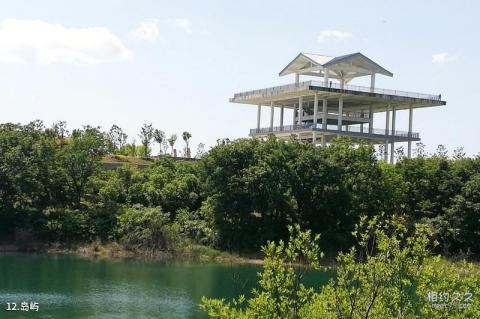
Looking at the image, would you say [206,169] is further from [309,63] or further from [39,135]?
[309,63]

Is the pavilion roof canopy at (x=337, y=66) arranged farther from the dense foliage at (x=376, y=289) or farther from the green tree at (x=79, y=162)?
the dense foliage at (x=376, y=289)

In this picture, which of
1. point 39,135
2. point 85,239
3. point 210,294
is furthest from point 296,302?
point 39,135

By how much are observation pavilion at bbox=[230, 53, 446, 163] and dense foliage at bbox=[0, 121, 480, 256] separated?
11.7 meters

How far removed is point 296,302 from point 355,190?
32.9m

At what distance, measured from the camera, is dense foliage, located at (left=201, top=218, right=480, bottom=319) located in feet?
32.3

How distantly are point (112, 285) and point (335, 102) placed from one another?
34480 millimetres

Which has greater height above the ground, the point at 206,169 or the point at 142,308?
the point at 206,169

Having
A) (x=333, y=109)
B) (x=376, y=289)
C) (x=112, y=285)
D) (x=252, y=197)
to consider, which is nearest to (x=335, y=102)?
(x=333, y=109)

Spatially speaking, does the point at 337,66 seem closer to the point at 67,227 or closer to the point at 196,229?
the point at 196,229

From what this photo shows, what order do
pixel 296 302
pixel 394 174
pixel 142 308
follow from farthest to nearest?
pixel 394 174 → pixel 142 308 → pixel 296 302

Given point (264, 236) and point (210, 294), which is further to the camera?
point (264, 236)

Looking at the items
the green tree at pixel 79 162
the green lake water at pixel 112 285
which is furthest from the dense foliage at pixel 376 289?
the green tree at pixel 79 162

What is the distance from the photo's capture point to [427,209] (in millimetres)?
42469

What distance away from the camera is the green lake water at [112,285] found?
25.3 m
